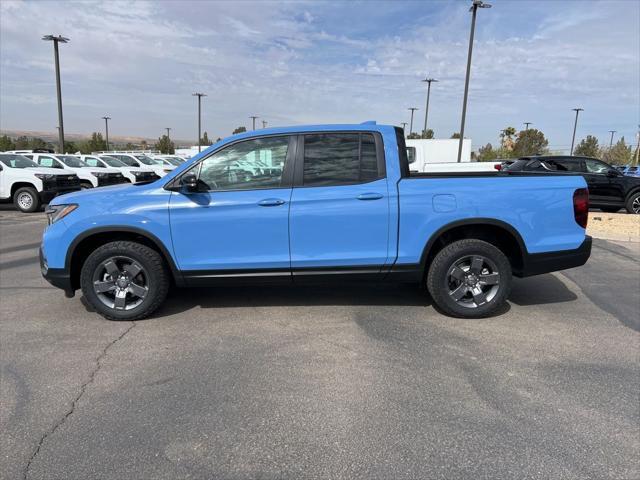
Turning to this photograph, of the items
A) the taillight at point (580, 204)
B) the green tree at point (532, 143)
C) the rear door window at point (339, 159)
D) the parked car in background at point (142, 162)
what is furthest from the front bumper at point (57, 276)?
the green tree at point (532, 143)

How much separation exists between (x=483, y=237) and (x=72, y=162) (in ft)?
53.2

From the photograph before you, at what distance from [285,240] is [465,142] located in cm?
2549

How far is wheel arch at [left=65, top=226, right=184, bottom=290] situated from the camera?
417cm

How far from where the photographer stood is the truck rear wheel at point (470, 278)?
4.31 m

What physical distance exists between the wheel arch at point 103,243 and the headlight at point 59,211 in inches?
10.8

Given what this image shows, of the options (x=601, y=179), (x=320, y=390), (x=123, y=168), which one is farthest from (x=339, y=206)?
(x=123, y=168)

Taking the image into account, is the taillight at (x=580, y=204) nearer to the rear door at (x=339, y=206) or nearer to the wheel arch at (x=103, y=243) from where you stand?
the rear door at (x=339, y=206)

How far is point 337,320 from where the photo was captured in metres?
4.39

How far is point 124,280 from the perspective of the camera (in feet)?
14.3

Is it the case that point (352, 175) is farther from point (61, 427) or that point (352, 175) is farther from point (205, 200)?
point (61, 427)

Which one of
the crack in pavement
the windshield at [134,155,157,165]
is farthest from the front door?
the windshield at [134,155,157,165]

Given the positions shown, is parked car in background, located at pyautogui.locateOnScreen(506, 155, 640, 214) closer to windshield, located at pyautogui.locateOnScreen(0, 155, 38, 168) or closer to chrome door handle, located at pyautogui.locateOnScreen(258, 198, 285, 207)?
chrome door handle, located at pyautogui.locateOnScreen(258, 198, 285, 207)

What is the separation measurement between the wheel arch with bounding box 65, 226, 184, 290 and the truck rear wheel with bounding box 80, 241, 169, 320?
0.28 ft

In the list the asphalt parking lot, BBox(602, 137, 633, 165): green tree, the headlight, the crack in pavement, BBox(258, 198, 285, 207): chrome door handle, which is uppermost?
BBox(602, 137, 633, 165): green tree
